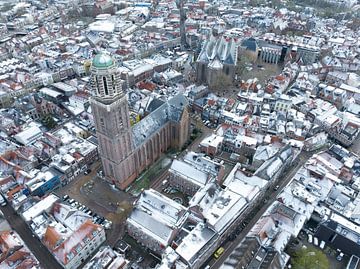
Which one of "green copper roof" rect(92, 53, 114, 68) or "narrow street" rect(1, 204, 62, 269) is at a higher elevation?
"green copper roof" rect(92, 53, 114, 68)

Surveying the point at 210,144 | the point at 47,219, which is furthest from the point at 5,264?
the point at 210,144

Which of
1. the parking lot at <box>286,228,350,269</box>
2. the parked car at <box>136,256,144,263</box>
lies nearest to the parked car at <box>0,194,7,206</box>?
the parked car at <box>136,256,144,263</box>

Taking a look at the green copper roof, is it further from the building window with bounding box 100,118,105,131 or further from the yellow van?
the yellow van

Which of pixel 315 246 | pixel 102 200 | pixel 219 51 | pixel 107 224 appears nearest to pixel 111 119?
pixel 102 200

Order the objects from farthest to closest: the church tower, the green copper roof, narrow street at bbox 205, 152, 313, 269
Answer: narrow street at bbox 205, 152, 313, 269
the church tower
the green copper roof

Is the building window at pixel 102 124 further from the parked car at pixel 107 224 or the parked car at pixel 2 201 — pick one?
the parked car at pixel 2 201

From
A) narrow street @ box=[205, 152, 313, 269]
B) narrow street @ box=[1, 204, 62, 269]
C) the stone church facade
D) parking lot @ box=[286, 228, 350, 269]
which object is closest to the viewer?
the stone church facade
